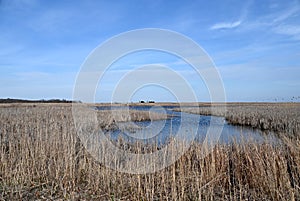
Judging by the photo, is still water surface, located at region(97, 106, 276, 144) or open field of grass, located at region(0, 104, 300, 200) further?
still water surface, located at region(97, 106, 276, 144)

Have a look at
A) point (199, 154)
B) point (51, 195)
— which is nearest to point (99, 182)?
point (51, 195)

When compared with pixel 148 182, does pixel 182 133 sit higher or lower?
higher

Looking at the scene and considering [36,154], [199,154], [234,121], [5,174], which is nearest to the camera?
[5,174]

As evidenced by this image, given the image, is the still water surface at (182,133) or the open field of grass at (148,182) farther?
the still water surface at (182,133)

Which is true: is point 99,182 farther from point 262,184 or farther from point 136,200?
point 262,184

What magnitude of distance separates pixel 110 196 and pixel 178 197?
1.27 metres

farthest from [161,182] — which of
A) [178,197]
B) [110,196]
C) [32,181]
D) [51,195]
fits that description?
[32,181]

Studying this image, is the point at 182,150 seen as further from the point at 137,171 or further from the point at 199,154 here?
the point at 137,171

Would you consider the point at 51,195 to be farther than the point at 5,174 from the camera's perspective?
No

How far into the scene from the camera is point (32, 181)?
4730mm

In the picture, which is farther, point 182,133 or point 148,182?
point 182,133

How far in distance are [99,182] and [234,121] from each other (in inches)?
713

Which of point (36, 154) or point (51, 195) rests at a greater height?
point (36, 154)

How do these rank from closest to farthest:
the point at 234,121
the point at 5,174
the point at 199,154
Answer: the point at 5,174, the point at 199,154, the point at 234,121
